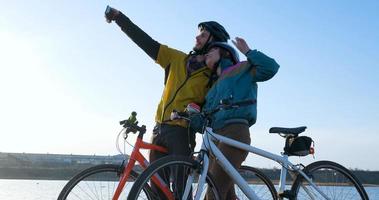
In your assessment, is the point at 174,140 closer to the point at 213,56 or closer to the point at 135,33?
the point at 213,56

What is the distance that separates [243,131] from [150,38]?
1.32m

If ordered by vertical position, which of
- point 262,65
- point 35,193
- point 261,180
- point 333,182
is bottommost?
point 333,182

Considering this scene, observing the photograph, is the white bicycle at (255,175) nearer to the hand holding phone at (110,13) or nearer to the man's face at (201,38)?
the man's face at (201,38)

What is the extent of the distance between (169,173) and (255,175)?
1690 mm

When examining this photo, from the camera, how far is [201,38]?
5.48 metres

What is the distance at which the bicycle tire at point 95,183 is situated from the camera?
192 inches

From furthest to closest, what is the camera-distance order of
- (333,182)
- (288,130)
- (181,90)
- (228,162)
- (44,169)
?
1. (44,169)
2. (333,182)
3. (181,90)
4. (288,130)
5. (228,162)

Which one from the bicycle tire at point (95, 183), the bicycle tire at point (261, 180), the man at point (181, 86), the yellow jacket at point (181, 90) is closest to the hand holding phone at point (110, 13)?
the man at point (181, 86)

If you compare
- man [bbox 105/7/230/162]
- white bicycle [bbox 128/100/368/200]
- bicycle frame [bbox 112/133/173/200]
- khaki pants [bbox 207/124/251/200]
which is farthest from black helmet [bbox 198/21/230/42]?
bicycle frame [bbox 112/133/173/200]

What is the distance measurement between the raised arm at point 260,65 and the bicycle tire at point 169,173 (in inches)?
33.9

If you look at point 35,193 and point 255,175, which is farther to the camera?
point 35,193

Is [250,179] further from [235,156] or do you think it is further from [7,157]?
[7,157]

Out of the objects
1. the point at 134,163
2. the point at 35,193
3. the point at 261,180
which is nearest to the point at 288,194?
the point at 261,180

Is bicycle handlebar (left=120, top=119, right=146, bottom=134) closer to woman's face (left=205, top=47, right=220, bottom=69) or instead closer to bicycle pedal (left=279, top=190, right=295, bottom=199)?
woman's face (left=205, top=47, right=220, bottom=69)
